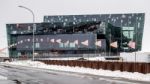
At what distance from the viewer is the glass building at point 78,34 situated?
5497 inches

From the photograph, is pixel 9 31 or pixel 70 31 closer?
pixel 70 31

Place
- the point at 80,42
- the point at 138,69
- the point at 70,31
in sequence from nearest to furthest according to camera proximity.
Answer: the point at 138,69
the point at 80,42
the point at 70,31

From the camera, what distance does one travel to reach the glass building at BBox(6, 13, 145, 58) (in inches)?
5497

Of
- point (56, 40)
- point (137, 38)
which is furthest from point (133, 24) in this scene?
point (56, 40)

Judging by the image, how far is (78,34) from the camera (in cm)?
14400

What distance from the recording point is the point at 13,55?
158 meters

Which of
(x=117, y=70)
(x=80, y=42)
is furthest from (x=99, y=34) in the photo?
(x=117, y=70)

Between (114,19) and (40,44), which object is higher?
(114,19)

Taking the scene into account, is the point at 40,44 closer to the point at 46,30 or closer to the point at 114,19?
the point at 46,30

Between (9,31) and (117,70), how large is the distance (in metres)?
134

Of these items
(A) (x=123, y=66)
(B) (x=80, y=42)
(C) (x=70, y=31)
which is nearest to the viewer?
(A) (x=123, y=66)

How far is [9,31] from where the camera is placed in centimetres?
16912

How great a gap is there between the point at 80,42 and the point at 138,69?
348 feet

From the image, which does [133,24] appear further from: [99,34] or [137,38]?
[99,34]
